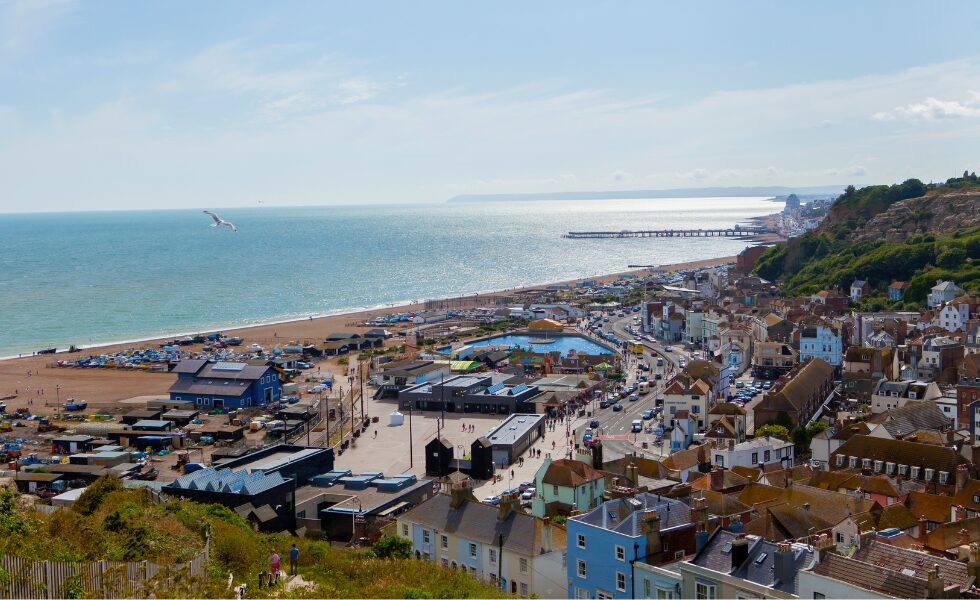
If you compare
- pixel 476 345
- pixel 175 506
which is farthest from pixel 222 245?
pixel 175 506

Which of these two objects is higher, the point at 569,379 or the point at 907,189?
the point at 907,189

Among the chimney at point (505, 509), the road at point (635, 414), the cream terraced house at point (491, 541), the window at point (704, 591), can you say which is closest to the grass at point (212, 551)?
the cream terraced house at point (491, 541)

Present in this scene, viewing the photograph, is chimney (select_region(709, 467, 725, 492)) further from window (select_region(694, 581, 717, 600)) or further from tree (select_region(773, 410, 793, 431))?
tree (select_region(773, 410, 793, 431))

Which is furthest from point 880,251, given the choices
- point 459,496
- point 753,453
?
point 459,496

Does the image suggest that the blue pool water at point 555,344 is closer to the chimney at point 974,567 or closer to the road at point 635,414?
the road at point 635,414

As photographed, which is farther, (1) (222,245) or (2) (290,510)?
(1) (222,245)

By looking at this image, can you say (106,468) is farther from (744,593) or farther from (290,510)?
(744,593)

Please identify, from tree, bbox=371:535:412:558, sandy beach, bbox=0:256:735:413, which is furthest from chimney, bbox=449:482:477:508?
sandy beach, bbox=0:256:735:413

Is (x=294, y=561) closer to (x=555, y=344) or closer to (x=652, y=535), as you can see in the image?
(x=652, y=535)
